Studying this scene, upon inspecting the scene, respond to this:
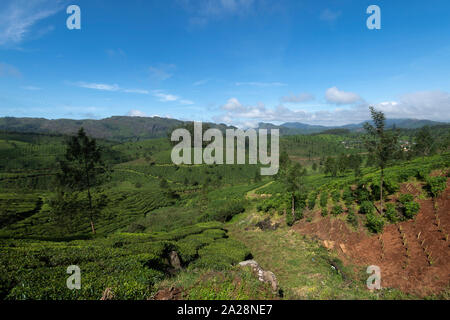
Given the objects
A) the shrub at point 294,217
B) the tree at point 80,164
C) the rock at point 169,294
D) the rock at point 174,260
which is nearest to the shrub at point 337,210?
the shrub at point 294,217

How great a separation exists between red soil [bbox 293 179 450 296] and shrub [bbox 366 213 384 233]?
1.58 feet

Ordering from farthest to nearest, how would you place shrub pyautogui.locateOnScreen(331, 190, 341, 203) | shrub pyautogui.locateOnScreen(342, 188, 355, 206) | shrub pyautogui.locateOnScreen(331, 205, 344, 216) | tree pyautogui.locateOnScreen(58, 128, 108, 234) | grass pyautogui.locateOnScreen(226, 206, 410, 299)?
1. shrub pyautogui.locateOnScreen(331, 190, 341, 203)
2. tree pyautogui.locateOnScreen(58, 128, 108, 234)
3. shrub pyautogui.locateOnScreen(342, 188, 355, 206)
4. shrub pyautogui.locateOnScreen(331, 205, 344, 216)
5. grass pyautogui.locateOnScreen(226, 206, 410, 299)

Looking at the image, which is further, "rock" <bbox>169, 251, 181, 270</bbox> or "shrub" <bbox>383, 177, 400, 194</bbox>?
"shrub" <bbox>383, 177, 400, 194</bbox>

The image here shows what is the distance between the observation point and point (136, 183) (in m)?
132

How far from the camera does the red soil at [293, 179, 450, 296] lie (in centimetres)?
1127

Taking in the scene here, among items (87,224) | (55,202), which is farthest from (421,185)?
(87,224)

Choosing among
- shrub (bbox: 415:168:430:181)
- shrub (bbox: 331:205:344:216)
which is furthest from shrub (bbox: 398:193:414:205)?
shrub (bbox: 331:205:344:216)

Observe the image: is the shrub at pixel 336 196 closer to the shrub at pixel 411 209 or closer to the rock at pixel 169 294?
the shrub at pixel 411 209

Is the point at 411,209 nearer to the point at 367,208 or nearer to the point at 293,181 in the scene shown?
the point at 367,208

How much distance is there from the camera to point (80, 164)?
83.7 ft

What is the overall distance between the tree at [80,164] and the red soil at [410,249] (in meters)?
29.3

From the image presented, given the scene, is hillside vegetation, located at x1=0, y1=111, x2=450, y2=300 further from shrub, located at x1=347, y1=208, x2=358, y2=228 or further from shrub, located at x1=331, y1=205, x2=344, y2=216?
shrub, located at x1=331, y1=205, x2=344, y2=216
